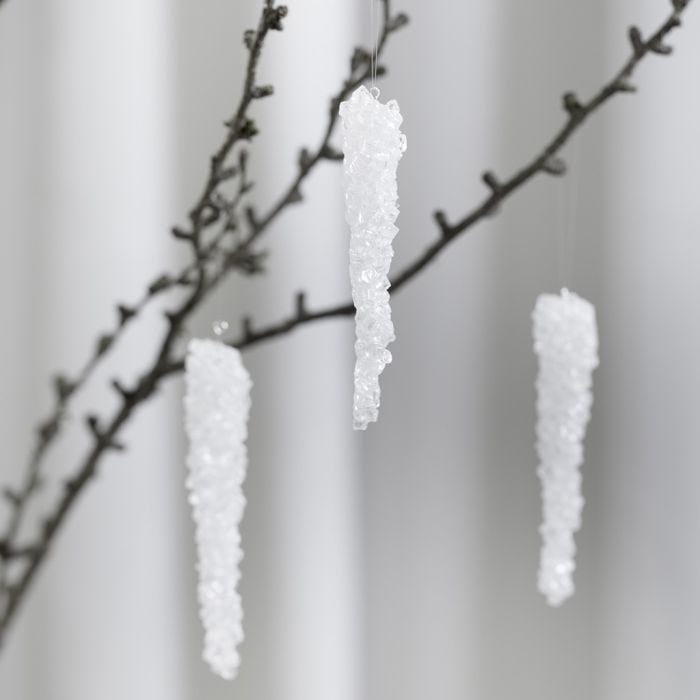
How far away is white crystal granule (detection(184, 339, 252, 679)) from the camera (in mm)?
392

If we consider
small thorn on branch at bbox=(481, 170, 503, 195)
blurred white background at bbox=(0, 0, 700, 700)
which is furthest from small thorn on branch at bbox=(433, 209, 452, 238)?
blurred white background at bbox=(0, 0, 700, 700)

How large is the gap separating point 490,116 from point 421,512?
11.9 inches

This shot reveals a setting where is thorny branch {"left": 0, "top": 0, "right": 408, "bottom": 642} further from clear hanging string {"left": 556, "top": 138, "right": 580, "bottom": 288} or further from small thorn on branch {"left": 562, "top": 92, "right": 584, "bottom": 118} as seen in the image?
clear hanging string {"left": 556, "top": 138, "right": 580, "bottom": 288}

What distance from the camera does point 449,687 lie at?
75 cm

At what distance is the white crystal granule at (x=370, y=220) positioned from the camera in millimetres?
376

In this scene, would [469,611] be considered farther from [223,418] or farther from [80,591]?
[223,418]

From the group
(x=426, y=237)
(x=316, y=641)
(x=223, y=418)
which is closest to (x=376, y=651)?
(x=316, y=641)

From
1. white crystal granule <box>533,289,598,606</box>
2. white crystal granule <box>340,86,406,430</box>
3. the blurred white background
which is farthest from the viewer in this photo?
the blurred white background

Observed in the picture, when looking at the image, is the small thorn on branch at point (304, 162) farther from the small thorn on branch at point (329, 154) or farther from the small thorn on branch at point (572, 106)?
the small thorn on branch at point (572, 106)

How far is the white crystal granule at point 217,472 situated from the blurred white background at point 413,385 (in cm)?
30

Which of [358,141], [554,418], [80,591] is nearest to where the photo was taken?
[358,141]

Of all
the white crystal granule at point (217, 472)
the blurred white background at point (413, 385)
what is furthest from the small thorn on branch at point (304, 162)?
the blurred white background at point (413, 385)

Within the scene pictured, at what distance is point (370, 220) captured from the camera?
1.27 ft

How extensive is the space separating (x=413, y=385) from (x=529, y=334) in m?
0.10
